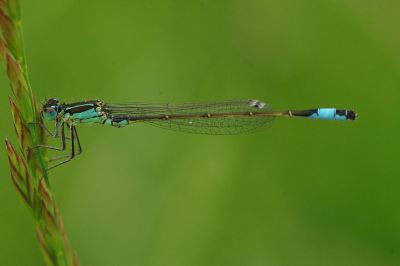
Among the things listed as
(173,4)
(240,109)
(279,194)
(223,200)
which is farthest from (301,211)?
(173,4)

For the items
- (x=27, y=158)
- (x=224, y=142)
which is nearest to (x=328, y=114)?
(x=224, y=142)

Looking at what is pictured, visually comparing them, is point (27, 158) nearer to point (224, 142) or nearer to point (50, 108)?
point (50, 108)

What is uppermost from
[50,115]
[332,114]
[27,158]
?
[332,114]

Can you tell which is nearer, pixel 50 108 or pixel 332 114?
pixel 50 108

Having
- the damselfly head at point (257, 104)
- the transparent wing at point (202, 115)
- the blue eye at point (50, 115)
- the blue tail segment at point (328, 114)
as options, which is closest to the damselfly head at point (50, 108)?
the blue eye at point (50, 115)

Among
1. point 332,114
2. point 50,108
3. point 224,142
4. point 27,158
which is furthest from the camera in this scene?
point 224,142

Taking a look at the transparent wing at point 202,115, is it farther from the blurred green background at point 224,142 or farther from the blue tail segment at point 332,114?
the blue tail segment at point 332,114

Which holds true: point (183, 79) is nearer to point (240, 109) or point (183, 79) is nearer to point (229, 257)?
point (240, 109)
